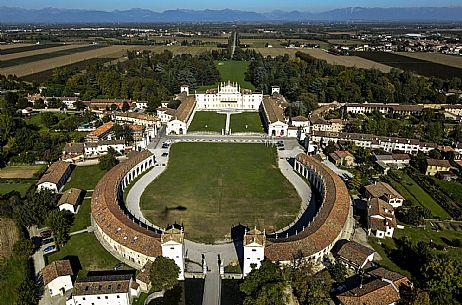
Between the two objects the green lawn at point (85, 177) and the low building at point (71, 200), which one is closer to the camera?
the low building at point (71, 200)

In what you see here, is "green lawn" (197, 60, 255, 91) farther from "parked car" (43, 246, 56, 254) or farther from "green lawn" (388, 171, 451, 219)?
"parked car" (43, 246, 56, 254)

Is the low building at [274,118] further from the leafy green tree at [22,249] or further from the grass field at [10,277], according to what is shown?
the grass field at [10,277]

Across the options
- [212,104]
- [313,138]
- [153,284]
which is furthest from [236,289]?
[212,104]

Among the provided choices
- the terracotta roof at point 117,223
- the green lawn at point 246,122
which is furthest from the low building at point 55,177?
the green lawn at point 246,122

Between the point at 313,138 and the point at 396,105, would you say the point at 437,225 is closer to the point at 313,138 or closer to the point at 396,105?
the point at 313,138

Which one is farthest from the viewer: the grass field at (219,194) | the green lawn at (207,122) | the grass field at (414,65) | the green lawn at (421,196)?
the grass field at (414,65)

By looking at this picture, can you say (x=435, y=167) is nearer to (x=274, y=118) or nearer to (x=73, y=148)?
(x=274, y=118)
